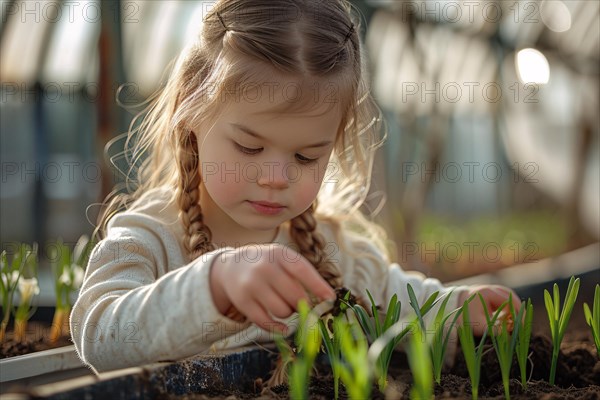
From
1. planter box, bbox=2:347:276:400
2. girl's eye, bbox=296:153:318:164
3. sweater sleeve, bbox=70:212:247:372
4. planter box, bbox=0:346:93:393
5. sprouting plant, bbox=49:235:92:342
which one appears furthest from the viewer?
sprouting plant, bbox=49:235:92:342

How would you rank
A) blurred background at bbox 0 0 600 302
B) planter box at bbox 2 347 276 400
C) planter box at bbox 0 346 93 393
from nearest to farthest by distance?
planter box at bbox 2 347 276 400 < planter box at bbox 0 346 93 393 < blurred background at bbox 0 0 600 302

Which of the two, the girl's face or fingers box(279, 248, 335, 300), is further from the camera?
the girl's face

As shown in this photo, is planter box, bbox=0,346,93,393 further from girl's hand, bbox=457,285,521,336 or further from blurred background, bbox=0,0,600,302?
blurred background, bbox=0,0,600,302

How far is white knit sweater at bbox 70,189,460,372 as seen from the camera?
49.1 inches

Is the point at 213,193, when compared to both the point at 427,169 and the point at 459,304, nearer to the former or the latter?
the point at 459,304

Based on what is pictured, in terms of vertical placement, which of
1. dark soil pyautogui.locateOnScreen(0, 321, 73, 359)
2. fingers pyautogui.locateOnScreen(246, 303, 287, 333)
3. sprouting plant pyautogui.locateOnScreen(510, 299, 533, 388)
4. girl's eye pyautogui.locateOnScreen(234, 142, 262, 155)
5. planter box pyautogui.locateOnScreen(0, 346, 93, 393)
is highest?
girl's eye pyautogui.locateOnScreen(234, 142, 262, 155)

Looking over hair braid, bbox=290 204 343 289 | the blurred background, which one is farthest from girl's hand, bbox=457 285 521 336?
the blurred background

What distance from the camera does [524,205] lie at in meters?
12.7

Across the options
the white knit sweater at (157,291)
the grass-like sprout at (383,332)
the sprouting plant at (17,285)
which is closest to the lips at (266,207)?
the white knit sweater at (157,291)

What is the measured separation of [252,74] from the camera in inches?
65.6

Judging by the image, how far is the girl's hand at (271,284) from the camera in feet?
3.64

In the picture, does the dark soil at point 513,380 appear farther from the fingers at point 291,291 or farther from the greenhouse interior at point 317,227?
the fingers at point 291,291

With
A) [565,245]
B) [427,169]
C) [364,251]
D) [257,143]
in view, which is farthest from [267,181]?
[565,245]

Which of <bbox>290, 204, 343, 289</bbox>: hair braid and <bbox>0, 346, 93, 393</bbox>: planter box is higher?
<bbox>290, 204, 343, 289</bbox>: hair braid
